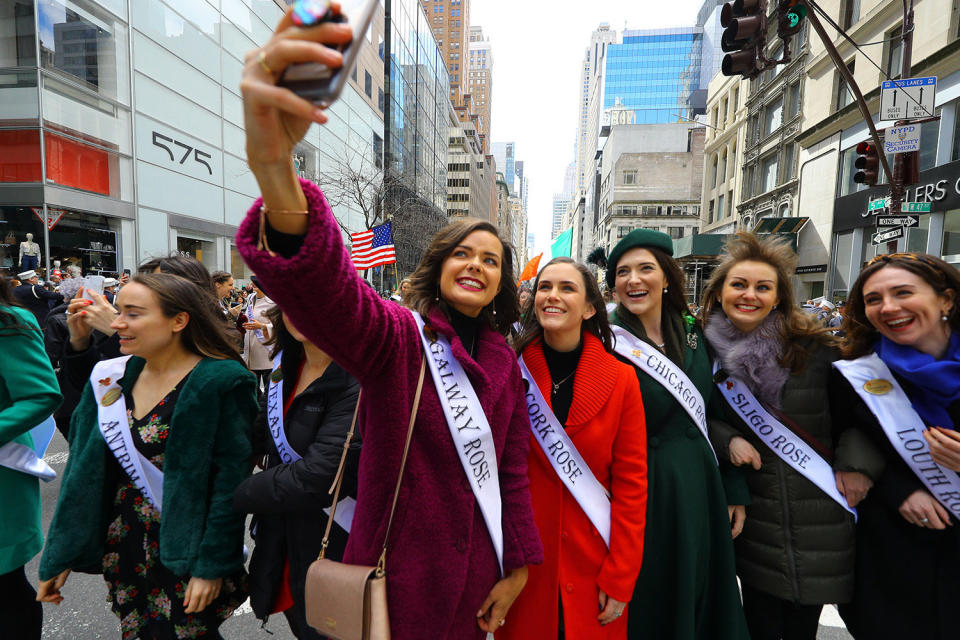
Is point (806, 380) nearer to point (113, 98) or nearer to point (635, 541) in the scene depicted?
point (635, 541)

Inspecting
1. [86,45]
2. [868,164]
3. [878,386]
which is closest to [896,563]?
[878,386]

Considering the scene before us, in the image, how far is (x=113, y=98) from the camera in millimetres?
13367

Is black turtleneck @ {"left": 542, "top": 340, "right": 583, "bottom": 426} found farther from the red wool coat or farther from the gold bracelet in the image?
the gold bracelet

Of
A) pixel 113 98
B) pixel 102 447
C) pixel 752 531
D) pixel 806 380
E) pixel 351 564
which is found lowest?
pixel 752 531

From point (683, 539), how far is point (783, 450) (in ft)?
2.02

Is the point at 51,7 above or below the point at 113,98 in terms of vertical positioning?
above

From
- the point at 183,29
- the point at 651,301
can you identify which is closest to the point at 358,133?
the point at 183,29

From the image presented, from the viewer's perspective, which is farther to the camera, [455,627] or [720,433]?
[720,433]

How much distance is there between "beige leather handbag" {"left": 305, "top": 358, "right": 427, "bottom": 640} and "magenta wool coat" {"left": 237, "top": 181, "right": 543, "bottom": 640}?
0.09 ft

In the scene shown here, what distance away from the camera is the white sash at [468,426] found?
1428 mm

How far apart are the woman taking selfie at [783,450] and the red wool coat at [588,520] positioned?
2.06 ft

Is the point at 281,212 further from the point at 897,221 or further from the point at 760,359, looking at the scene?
the point at 897,221

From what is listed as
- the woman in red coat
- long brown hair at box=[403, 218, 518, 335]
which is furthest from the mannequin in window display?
the woman in red coat

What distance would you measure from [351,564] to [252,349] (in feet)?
19.5
